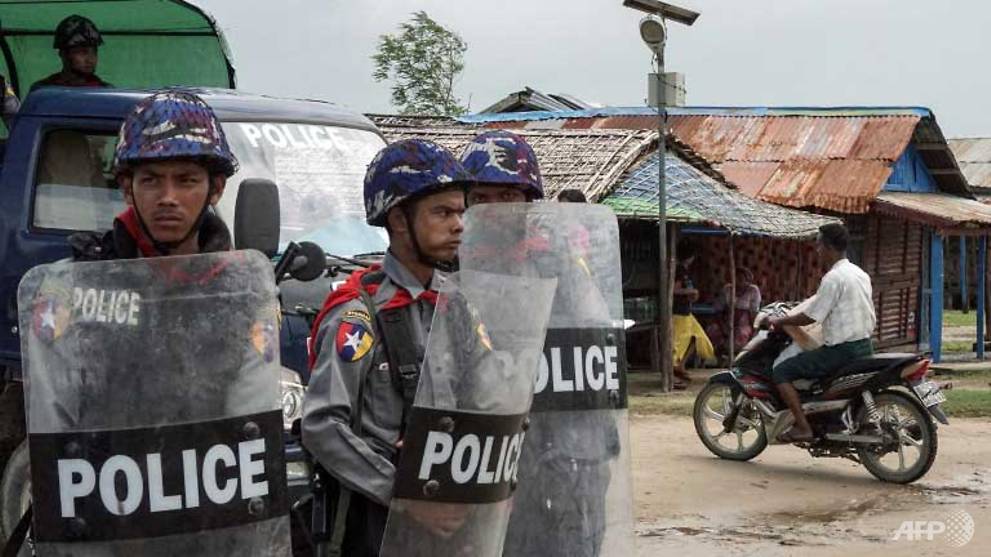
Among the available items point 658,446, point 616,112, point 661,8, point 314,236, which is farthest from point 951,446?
point 616,112

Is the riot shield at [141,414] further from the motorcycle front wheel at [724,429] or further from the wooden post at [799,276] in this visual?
the wooden post at [799,276]

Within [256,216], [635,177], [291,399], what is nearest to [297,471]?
[291,399]

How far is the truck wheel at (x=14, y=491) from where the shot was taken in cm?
560

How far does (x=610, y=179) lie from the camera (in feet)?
54.0

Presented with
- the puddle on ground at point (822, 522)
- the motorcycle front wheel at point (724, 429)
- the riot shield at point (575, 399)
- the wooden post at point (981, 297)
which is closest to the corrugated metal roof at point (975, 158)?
the wooden post at point (981, 297)

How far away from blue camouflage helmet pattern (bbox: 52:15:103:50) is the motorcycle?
4.77 m

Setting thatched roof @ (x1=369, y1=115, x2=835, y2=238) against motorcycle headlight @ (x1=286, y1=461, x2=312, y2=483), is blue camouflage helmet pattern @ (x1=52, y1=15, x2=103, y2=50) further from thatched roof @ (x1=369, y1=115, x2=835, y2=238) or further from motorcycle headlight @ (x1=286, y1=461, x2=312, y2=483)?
thatched roof @ (x1=369, y1=115, x2=835, y2=238)

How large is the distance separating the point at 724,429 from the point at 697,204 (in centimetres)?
755

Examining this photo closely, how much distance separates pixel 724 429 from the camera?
1034cm

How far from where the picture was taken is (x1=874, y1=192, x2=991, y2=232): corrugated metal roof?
20375 mm

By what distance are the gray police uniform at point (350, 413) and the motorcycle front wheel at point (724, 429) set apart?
23.8ft

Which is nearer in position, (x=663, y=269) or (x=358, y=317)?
(x=358, y=317)

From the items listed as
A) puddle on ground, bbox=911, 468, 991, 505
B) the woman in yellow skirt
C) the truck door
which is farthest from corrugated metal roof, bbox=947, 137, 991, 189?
the truck door

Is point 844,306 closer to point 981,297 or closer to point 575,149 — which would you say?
point 575,149
